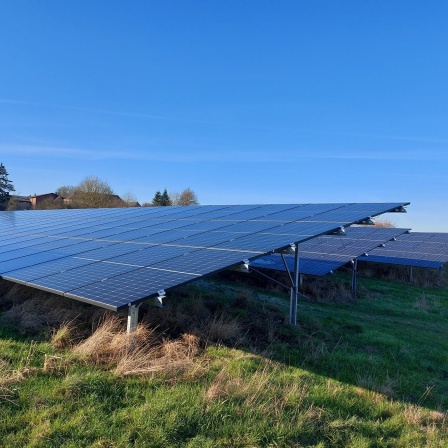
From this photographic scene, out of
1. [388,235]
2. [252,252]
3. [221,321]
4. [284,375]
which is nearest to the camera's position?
[284,375]

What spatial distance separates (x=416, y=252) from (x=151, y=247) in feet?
74.2

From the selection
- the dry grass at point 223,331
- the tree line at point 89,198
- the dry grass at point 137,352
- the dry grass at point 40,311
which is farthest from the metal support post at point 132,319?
the tree line at point 89,198

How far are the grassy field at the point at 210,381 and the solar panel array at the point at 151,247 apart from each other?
95 cm

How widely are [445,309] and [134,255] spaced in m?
13.8

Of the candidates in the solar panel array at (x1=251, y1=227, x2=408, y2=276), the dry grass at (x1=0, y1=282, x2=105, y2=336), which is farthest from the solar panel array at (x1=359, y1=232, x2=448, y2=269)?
the dry grass at (x1=0, y1=282, x2=105, y2=336)

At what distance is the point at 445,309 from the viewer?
16.8 metres

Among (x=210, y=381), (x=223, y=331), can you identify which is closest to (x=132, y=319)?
(x=210, y=381)

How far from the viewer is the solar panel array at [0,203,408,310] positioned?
7.50 metres

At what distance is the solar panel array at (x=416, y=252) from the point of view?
2472 cm

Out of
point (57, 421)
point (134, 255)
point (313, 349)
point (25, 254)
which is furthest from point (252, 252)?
point (25, 254)

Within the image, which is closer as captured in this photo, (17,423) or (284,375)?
(17,423)

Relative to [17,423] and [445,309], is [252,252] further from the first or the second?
[445,309]

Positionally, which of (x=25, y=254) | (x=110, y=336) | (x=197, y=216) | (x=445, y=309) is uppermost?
(x=197, y=216)

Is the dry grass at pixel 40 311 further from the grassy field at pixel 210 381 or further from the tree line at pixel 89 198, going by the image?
the tree line at pixel 89 198
